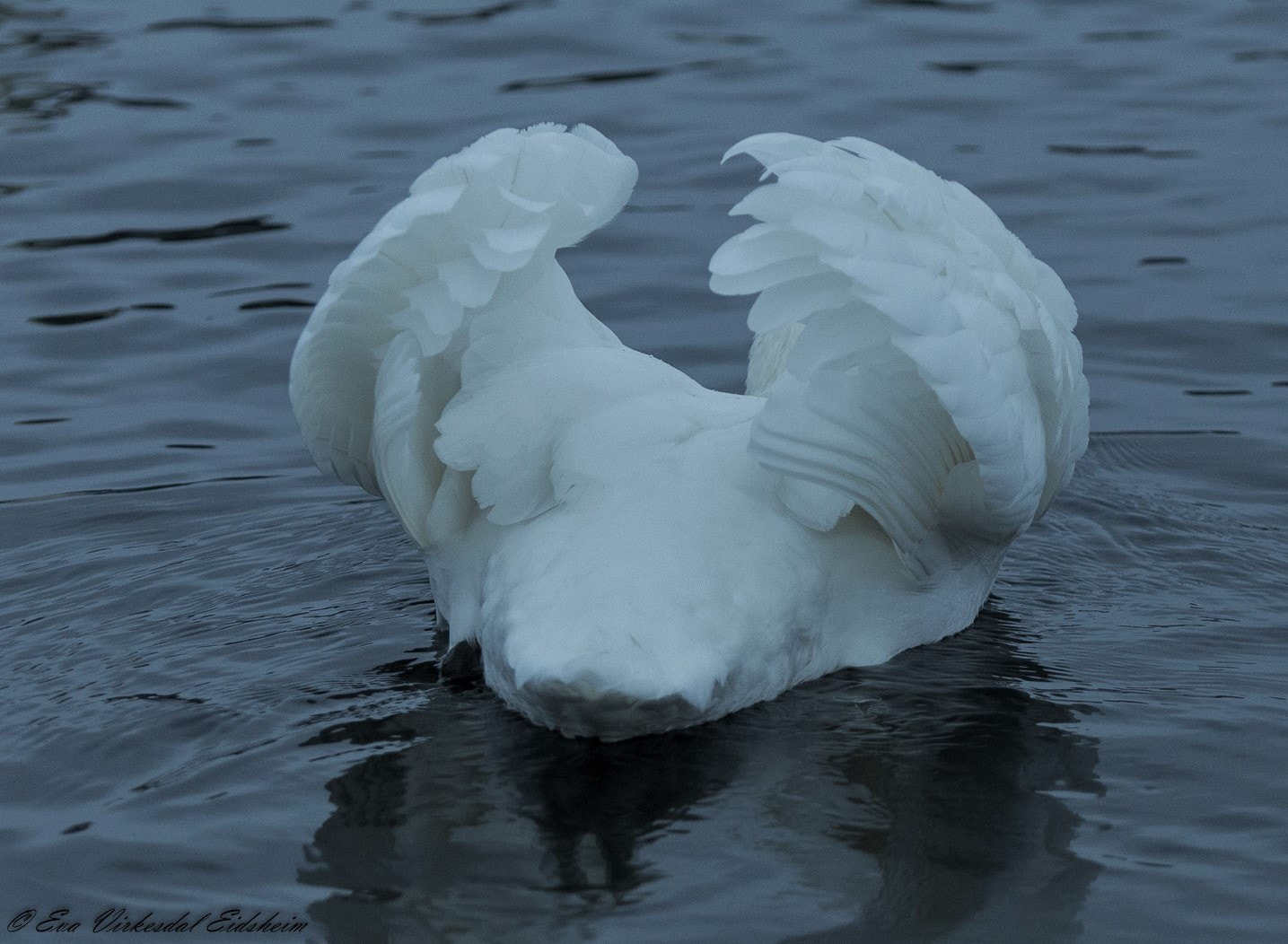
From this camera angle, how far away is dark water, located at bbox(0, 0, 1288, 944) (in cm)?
454

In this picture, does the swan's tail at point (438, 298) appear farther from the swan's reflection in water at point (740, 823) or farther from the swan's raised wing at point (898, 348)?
the swan's reflection in water at point (740, 823)

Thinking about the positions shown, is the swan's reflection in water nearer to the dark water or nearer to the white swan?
the dark water

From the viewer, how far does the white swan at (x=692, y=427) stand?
185 inches

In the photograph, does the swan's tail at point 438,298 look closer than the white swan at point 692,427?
No

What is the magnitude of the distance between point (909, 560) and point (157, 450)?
3.49 meters

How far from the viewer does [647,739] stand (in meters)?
5.16

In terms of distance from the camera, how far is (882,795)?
4898mm

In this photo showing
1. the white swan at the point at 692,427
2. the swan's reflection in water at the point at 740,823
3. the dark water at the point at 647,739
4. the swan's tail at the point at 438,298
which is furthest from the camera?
the swan's tail at the point at 438,298

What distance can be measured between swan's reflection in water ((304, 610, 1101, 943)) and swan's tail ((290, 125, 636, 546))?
0.66 m

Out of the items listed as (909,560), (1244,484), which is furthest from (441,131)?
(909,560)

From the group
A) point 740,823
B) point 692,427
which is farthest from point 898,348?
point 740,823

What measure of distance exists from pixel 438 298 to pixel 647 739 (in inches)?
44.6

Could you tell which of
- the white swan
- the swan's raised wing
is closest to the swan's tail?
the white swan

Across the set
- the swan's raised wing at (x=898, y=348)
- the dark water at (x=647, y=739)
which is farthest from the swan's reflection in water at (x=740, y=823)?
the swan's raised wing at (x=898, y=348)
